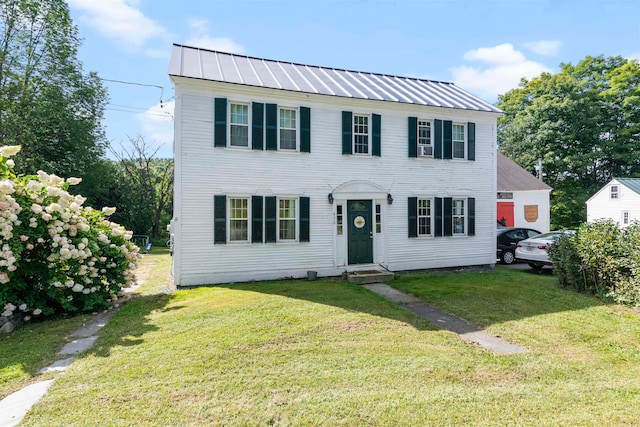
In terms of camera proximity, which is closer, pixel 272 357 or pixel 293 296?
pixel 272 357

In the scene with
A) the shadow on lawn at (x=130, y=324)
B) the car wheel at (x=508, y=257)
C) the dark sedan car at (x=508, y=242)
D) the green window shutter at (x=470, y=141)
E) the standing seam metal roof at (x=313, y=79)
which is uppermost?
the standing seam metal roof at (x=313, y=79)

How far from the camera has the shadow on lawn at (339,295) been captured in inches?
270

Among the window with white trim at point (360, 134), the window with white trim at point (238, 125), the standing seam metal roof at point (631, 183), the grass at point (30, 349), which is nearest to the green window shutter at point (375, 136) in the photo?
the window with white trim at point (360, 134)

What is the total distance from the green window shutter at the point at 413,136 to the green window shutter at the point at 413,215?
1.62 metres

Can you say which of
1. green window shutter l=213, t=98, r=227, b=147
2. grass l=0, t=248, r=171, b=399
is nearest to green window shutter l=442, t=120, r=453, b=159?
green window shutter l=213, t=98, r=227, b=147

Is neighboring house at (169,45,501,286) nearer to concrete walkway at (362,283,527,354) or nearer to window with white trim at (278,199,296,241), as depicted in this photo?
window with white trim at (278,199,296,241)

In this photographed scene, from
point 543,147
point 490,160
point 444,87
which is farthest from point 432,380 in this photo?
point 543,147

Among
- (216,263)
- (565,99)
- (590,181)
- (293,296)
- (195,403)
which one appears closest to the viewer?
(195,403)

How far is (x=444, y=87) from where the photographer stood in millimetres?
14391

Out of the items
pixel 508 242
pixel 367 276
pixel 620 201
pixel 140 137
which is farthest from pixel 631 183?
pixel 140 137

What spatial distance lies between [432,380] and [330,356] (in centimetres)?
139

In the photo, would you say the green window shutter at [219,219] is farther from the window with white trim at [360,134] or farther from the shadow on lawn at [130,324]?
the window with white trim at [360,134]

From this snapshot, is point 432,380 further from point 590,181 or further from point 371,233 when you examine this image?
point 590,181

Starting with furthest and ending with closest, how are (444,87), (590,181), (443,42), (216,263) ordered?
(590,181) < (444,87) < (443,42) < (216,263)
